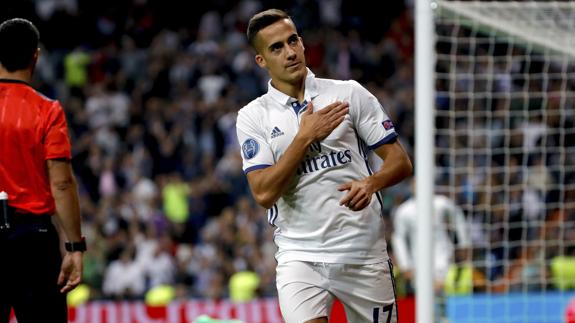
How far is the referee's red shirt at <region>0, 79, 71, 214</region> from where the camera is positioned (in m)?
5.16

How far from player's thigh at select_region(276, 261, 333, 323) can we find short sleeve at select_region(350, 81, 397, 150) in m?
0.65

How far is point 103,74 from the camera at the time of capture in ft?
60.2

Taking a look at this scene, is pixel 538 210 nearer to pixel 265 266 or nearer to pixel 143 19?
pixel 265 266

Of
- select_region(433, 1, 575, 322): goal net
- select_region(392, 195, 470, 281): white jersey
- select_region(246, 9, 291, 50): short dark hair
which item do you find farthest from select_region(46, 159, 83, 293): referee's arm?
select_region(392, 195, 470, 281): white jersey

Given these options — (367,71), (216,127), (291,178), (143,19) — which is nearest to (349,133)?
(291,178)

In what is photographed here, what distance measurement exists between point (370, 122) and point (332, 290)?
80 cm

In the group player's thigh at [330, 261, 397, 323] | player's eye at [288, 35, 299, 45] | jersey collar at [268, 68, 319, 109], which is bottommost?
player's thigh at [330, 261, 397, 323]

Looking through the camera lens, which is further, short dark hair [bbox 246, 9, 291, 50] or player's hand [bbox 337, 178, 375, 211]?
short dark hair [bbox 246, 9, 291, 50]

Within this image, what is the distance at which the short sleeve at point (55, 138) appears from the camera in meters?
5.16

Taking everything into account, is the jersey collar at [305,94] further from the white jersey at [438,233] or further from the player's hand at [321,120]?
the white jersey at [438,233]

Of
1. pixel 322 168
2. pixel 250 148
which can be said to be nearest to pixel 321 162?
pixel 322 168

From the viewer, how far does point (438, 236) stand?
1069cm

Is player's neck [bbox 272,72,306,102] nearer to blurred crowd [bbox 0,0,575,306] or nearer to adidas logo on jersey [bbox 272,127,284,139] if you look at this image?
adidas logo on jersey [bbox 272,127,284,139]

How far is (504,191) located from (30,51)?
8.34 m
